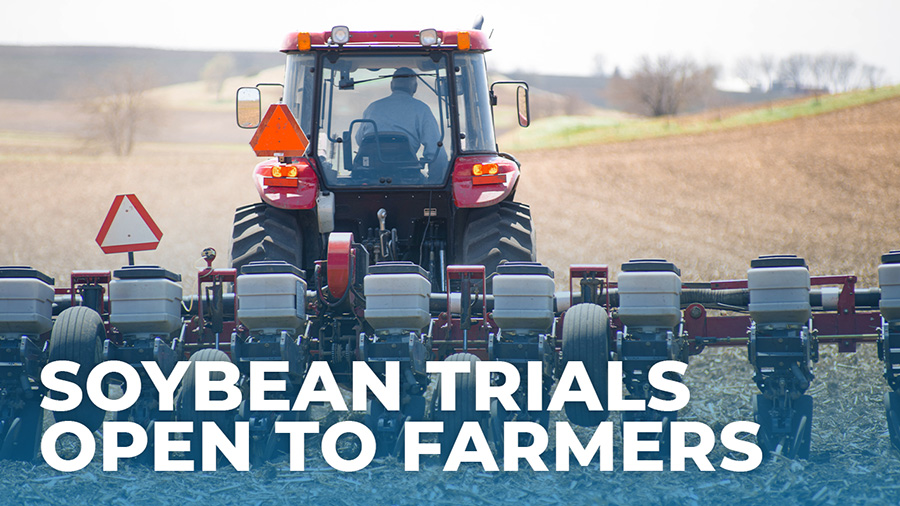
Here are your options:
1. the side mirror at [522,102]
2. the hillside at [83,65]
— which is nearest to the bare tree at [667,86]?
the hillside at [83,65]

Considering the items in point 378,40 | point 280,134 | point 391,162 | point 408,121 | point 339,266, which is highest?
point 378,40

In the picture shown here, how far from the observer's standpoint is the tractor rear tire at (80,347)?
596 cm

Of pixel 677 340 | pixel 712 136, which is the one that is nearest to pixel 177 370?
pixel 677 340

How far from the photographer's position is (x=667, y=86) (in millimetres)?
62875

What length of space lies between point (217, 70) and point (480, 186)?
7203 centimetres

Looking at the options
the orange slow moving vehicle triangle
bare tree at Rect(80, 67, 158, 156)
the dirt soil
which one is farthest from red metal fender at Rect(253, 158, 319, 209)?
bare tree at Rect(80, 67, 158, 156)

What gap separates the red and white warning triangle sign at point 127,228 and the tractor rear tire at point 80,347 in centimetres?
148

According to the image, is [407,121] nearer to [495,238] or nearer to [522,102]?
[522,102]

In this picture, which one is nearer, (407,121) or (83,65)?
(407,121)

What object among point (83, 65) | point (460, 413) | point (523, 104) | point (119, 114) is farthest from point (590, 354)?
point (83, 65)

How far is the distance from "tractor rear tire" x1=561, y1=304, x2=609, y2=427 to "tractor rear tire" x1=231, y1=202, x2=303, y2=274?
6.43 feet

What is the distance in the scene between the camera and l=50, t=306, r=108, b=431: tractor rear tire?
5.96m

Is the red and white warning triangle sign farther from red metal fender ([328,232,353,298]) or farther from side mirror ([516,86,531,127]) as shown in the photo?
side mirror ([516,86,531,127])

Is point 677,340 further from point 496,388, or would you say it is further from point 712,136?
point 712,136
